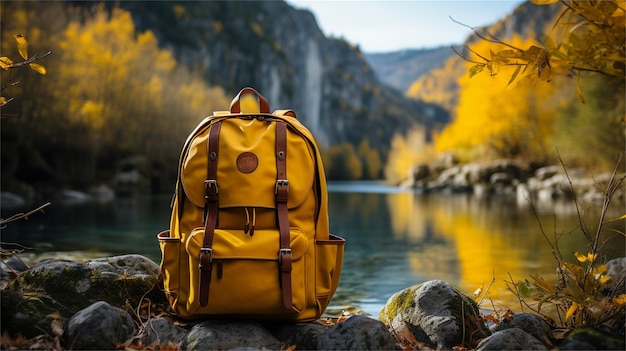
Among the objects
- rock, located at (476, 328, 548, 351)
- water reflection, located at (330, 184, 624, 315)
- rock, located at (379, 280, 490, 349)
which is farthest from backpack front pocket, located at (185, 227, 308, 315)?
water reflection, located at (330, 184, 624, 315)

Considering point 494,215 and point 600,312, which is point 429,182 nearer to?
point 494,215

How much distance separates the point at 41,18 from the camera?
20266 millimetres

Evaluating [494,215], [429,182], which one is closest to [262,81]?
[429,182]

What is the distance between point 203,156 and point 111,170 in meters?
30.3

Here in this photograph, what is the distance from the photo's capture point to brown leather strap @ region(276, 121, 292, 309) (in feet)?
8.26

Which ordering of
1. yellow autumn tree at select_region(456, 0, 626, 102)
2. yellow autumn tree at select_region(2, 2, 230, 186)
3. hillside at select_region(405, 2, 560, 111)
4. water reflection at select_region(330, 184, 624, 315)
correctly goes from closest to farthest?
yellow autumn tree at select_region(456, 0, 626, 102) → water reflection at select_region(330, 184, 624, 315) → yellow autumn tree at select_region(2, 2, 230, 186) → hillside at select_region(405, 2, 560, 111)

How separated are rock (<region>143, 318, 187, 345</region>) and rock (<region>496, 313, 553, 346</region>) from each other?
1.54 meters

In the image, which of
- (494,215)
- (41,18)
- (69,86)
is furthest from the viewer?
(69,86)

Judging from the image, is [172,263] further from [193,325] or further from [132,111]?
[132,111]

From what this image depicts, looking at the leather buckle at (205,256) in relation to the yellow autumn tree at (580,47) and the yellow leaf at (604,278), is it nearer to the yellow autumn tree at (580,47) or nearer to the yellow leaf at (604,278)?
the yellow autumn tree at (580,47)

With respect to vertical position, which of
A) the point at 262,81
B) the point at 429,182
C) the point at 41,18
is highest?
the point at 262,81

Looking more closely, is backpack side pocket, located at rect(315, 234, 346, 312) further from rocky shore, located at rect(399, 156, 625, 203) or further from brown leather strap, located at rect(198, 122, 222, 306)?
rocky shore, located at rect(399, 156, 625, 203)

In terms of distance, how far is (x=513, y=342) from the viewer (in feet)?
7.94

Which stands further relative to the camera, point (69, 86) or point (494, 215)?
point (69, 86)
